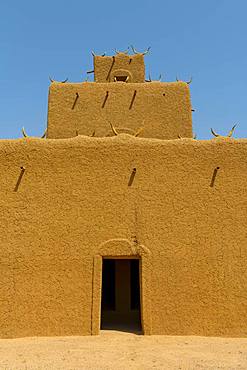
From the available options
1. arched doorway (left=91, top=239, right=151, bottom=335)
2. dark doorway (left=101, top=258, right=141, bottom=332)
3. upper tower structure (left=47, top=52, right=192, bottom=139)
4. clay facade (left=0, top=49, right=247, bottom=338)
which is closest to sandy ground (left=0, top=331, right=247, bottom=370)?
clay facade (left=0, top=49, right=247, bottom=338)

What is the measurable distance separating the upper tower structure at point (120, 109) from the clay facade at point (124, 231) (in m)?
3.25

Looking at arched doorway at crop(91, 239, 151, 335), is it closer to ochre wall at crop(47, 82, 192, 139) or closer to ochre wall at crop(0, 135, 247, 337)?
ochre wall at crop(0, 135, 247, 337)

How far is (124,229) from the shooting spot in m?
8.42

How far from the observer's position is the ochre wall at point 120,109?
1215 cm

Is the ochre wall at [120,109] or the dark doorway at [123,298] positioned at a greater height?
the ochre wall at [120,109]

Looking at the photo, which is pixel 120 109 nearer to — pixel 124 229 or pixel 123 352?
pixel 124 229

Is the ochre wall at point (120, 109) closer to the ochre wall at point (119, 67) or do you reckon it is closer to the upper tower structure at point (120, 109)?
the upper tower structure at point (120, 109)

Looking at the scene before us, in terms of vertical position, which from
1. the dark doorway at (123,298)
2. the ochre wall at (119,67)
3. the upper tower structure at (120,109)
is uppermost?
the ochre wall at (119,67)

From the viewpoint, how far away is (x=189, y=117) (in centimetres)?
1226

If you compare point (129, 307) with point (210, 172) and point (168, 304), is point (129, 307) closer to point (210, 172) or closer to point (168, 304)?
point (168, 304)

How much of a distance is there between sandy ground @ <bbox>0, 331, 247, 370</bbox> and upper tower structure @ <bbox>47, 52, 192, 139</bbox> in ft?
22.6

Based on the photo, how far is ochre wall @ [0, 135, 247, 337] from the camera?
8.04 meters

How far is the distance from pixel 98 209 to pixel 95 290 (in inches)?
78.0

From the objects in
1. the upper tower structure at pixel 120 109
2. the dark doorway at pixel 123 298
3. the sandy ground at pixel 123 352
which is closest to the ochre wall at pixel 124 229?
the sandy ground at pixel 123 352
